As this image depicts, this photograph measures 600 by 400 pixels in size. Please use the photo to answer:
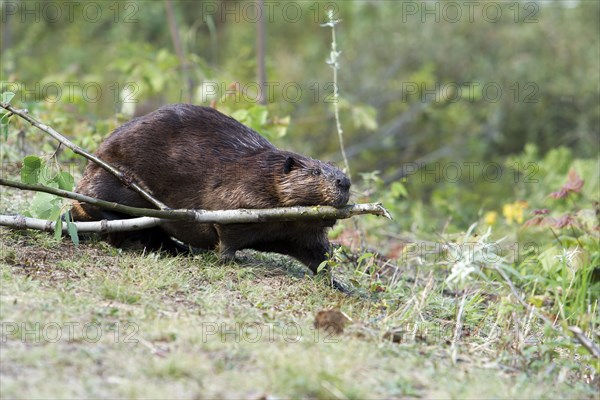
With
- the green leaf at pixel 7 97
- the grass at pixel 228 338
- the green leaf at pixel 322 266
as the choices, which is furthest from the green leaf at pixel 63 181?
the green leaf at pixel 322 266

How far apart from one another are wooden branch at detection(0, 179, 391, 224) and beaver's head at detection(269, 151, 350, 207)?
76 millimetres

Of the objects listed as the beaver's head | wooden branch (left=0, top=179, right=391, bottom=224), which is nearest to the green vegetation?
wooden branch (left=0, top=179, right=391, bottom=224)

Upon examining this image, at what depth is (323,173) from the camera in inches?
191

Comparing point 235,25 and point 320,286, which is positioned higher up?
point 235,25

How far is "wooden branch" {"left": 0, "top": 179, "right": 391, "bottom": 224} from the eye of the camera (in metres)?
4.65

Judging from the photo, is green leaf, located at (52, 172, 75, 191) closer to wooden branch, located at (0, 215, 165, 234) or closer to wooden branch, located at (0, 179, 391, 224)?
wooden branch, located at (0, 179, 391, 224)

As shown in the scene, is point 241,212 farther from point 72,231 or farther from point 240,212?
point 72,231

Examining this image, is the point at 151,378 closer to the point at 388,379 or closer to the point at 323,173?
the point at 388,379

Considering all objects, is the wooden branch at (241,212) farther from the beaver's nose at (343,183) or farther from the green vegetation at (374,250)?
the green vegetation at (374,250)

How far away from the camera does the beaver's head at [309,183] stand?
15.7ft

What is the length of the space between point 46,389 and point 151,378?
0.42 meters

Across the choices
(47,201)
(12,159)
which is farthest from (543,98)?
(47,201)

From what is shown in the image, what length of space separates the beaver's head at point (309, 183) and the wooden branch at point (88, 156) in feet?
2.42

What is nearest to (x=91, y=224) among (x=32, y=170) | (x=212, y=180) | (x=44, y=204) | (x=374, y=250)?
(x=44, y=204)
